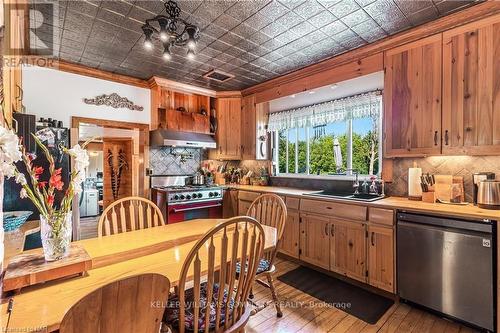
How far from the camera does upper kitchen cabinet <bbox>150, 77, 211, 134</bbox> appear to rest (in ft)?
12.3

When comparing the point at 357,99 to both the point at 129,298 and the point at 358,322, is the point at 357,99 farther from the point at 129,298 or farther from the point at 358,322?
the point at 129,298

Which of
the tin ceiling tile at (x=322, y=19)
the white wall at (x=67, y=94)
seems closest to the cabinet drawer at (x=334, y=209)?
the tin ceiling tile at (x=322, y=19)

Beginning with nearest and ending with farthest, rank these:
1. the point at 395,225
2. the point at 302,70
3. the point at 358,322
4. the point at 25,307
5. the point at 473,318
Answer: the point at 25,307 → the point at 473,318 → the point at 358,322 → the point at 395,225 → the point at 302,70

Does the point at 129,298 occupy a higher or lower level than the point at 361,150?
lower

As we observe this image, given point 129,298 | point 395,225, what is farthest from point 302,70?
point 129,298

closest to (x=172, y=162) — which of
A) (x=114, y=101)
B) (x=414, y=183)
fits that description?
(x=114, y=101)

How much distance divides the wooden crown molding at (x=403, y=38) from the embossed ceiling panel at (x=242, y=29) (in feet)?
0.23

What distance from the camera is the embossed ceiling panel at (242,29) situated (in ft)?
6.40

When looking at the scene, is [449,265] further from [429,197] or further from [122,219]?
[122,219]

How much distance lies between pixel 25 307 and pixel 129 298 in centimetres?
48

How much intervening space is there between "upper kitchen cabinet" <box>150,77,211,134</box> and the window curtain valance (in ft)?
3.84

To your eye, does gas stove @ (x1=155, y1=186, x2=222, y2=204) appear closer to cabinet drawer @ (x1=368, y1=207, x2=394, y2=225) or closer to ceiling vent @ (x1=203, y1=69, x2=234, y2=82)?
ceiling vent @ (x1=203, y1=69, x2=234, y2=82)

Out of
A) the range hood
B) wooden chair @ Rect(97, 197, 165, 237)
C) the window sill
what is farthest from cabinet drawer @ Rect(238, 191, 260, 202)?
wooden chair @ Rect(97, 197, 165, 237)

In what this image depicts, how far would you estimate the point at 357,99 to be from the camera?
9.96ft
